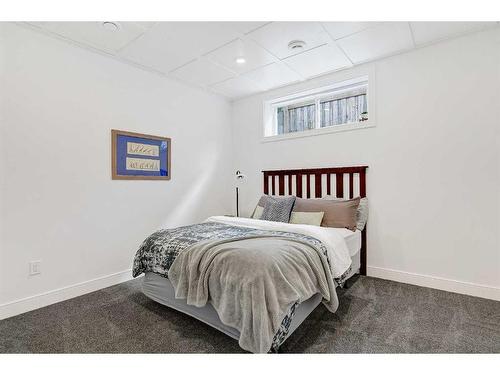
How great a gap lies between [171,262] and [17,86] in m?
2.02

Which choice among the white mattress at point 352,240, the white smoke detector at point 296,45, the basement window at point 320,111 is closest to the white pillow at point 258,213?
the white mattress at point 352,240

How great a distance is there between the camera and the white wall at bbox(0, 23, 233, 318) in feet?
7.39

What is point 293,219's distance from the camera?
307cm

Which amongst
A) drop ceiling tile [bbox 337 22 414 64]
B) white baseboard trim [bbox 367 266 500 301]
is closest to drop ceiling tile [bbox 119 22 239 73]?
drop ceiling tile [bbox 337 22 414 64]

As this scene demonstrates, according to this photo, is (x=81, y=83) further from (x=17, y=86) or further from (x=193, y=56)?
(x=193, y=56)

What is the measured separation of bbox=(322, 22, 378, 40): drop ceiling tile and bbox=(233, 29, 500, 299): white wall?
2.55ft

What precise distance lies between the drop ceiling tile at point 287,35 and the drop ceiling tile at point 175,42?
266 millimetres

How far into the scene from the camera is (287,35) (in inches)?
99.6

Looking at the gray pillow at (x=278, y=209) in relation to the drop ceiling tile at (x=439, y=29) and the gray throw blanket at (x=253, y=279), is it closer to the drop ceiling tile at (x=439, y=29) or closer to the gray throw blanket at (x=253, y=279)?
the gray throw blanket at (x=253, y=279)

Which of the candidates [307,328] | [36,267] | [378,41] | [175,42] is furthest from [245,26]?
[36,267]

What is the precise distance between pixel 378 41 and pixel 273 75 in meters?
1.25

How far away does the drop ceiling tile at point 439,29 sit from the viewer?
7.87ft

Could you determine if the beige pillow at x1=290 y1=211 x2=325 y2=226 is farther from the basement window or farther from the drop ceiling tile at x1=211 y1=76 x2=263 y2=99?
the drop ceiling tile at x1=211 y1=76 x2=263 y2=99
